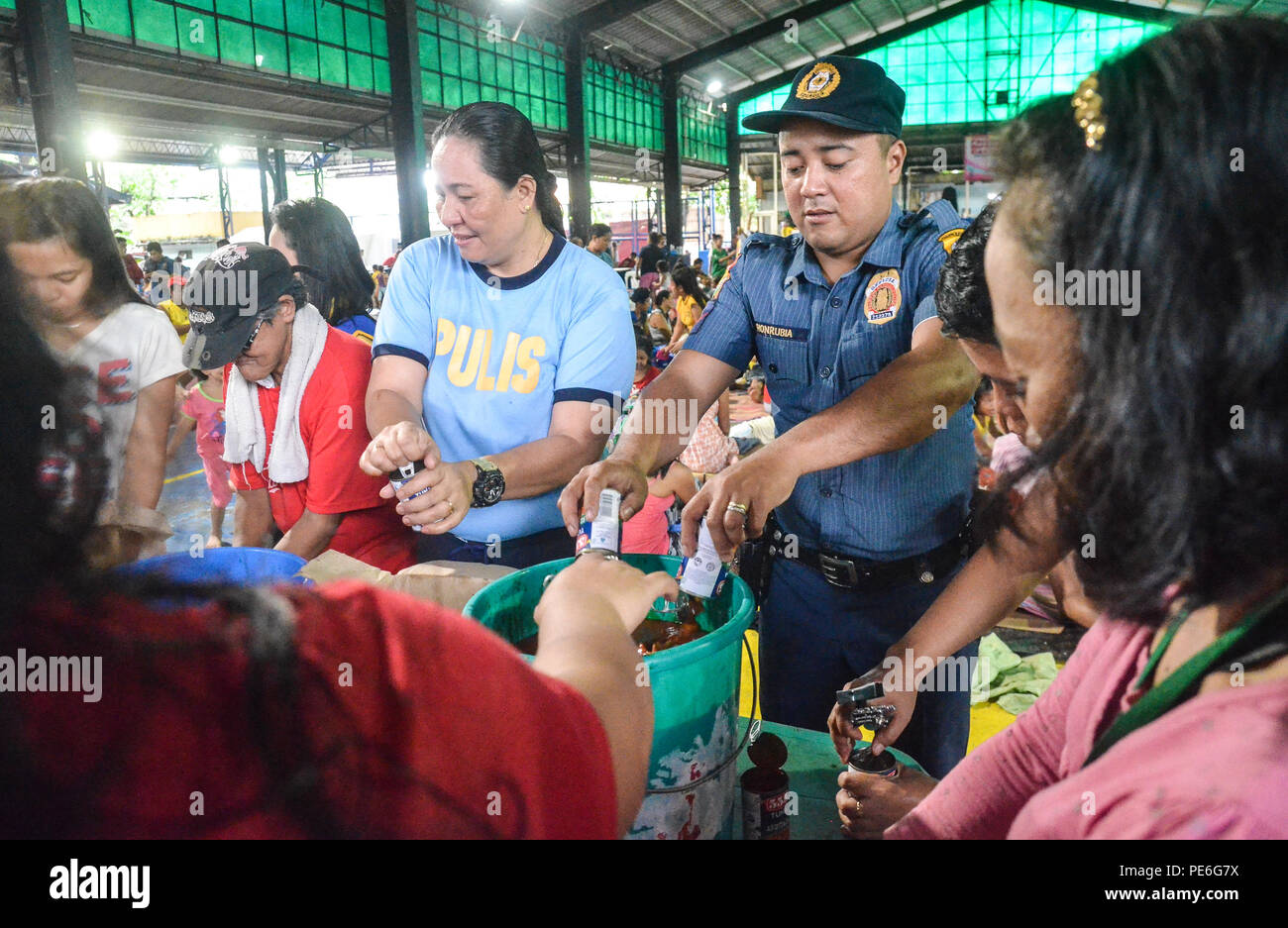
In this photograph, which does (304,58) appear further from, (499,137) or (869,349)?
(869,349)

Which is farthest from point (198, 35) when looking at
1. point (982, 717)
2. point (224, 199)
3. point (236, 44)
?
point (224, 199)

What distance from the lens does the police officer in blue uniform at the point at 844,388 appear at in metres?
1.68

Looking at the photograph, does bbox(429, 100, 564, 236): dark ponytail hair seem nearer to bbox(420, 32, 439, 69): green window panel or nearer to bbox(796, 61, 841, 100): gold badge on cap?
bbox(796, 61, 841, 100): gold badge on cap

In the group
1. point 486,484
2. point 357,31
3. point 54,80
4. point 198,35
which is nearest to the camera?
point 486,484

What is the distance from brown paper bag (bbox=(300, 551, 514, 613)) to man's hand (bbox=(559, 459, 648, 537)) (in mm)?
328

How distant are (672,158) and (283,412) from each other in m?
19.2

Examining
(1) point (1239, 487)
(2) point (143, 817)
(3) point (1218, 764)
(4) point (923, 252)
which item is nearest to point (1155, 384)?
(1) point (1239, 487)

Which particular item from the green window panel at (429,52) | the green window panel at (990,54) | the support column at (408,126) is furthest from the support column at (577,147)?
the green window panel at (990,54)

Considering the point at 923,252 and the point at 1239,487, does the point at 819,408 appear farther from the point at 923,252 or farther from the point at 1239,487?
the point at 1239,487

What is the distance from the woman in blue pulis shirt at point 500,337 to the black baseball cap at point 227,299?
302mm

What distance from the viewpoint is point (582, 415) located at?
1.90 m

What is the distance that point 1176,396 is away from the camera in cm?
61

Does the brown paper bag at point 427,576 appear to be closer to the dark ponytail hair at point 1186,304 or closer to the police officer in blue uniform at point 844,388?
the police officer in blue uniform at point 844,388
